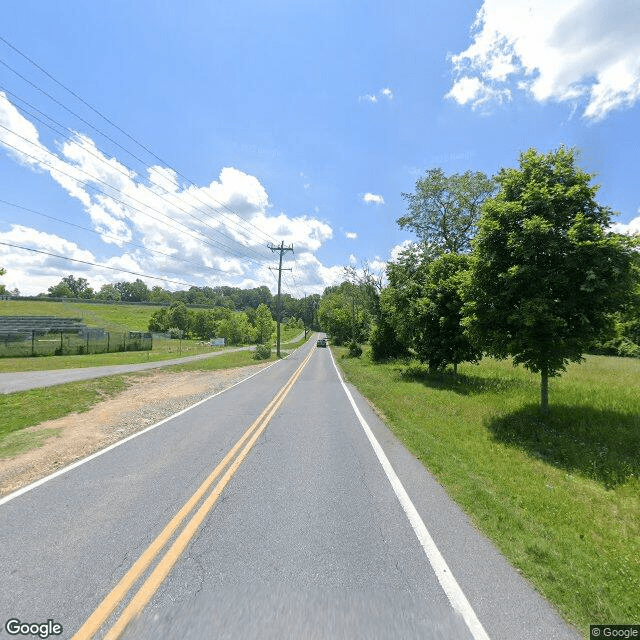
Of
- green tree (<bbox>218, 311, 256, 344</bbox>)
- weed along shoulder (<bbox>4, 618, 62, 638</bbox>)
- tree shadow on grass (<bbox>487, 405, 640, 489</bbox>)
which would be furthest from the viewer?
green tree (<bbox>218, 311, 256, 344</bbox>)

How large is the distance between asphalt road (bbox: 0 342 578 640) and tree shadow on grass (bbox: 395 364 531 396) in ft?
31.6

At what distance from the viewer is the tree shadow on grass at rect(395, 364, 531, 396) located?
15003mm

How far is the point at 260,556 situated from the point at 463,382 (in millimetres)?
15844

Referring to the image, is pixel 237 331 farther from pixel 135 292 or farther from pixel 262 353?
pixel 135 292

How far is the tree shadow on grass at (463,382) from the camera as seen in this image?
49.2 feet

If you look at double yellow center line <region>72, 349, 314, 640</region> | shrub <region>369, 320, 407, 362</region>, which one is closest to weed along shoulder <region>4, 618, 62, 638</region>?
double yellow center line <region>72, 349, 314, 640</region>

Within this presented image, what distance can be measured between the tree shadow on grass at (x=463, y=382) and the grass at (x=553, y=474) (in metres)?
0.29

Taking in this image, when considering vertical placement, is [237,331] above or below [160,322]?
below

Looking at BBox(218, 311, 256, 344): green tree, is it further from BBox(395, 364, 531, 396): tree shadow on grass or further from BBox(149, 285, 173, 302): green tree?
BBox(149, 285, 173, 302): green tree

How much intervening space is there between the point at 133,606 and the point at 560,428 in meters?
10.7

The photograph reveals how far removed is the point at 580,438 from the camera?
8.79m

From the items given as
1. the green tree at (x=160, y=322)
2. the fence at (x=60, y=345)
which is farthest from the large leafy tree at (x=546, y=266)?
the green tree at (x=160, y=322)

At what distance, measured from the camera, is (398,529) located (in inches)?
177

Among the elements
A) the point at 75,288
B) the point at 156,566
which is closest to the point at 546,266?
the point at 156,566
